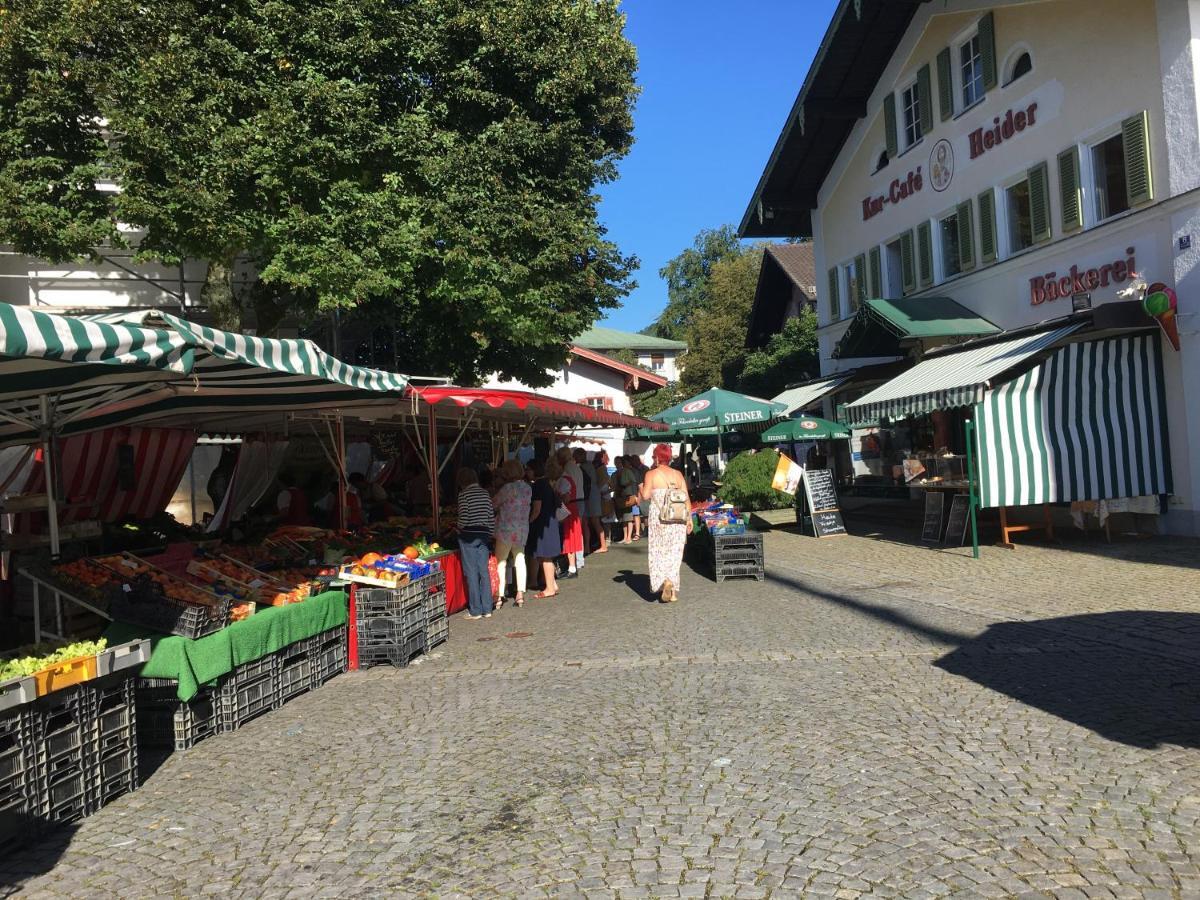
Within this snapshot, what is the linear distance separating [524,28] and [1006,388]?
8.70 meters

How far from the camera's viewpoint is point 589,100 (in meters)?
14.7

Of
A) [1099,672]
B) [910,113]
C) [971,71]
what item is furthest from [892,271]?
[1099,672]

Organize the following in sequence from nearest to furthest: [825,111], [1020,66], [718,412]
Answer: [1020,66] → [718,412] → [825,111]

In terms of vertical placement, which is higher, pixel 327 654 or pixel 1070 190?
pixel 1070 190

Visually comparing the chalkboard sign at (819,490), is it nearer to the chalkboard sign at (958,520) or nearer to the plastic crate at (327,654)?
the chalkboard sign at (958,520)

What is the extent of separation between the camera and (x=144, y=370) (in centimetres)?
529

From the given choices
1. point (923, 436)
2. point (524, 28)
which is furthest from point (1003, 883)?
point (923, 436)

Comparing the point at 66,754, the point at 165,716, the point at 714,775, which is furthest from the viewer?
the point at 165,716

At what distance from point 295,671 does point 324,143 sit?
7.78 meters

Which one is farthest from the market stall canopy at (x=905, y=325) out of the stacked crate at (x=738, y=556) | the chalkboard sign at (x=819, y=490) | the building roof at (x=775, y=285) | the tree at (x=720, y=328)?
the tree at (x=720, y=328)

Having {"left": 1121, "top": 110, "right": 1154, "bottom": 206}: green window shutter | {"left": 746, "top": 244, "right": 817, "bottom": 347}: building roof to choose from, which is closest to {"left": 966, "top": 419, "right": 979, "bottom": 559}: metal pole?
{"left": 1121, "top": 110, "right": 1154, "bottom": 206}: green window shutter

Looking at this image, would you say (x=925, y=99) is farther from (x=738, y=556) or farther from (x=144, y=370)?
(x=144, y=370)

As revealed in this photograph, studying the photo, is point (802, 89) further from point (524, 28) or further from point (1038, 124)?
point (524, 28)

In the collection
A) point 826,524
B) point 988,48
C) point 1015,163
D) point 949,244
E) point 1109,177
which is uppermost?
point 988,48
